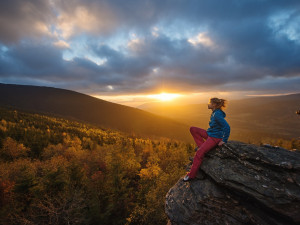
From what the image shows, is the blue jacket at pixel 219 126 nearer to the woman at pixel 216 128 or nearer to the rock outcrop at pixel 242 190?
the woman at pixel 216 128

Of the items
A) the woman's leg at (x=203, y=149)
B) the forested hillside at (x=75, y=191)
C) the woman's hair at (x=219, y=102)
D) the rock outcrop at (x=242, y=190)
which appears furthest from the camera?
the forested hillside at (x=75, y=191)

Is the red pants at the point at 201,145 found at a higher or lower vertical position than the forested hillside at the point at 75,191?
higher

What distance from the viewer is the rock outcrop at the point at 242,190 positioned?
702 centimetres

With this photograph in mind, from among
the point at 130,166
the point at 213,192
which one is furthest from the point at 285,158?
the point at 130,166

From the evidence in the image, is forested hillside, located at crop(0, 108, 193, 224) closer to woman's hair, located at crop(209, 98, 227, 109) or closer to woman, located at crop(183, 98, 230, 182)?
woman, located at crop(183, 98, 230, 182)

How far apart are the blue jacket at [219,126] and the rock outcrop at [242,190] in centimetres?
110

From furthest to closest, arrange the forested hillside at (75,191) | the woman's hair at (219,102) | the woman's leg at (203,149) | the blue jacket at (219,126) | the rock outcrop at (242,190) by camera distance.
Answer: the forested hillside at (75,191)
the woman's leg at (203,149)
the woman's hair at (219,102)
the blue jacket at (219,126)
the rock outcrop at (242,190)

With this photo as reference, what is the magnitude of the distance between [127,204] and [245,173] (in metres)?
26.7

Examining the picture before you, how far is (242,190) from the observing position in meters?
7.71

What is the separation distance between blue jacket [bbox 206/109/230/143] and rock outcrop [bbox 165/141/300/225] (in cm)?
110

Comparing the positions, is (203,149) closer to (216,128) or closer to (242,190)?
(216,128)

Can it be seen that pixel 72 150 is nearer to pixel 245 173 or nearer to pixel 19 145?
pixel 19 145

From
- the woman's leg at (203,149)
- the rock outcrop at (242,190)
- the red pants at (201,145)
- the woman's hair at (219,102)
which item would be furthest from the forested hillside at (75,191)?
the woman's hair at (219,102)

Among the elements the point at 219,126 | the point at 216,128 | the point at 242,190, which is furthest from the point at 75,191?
the point at 219,126
